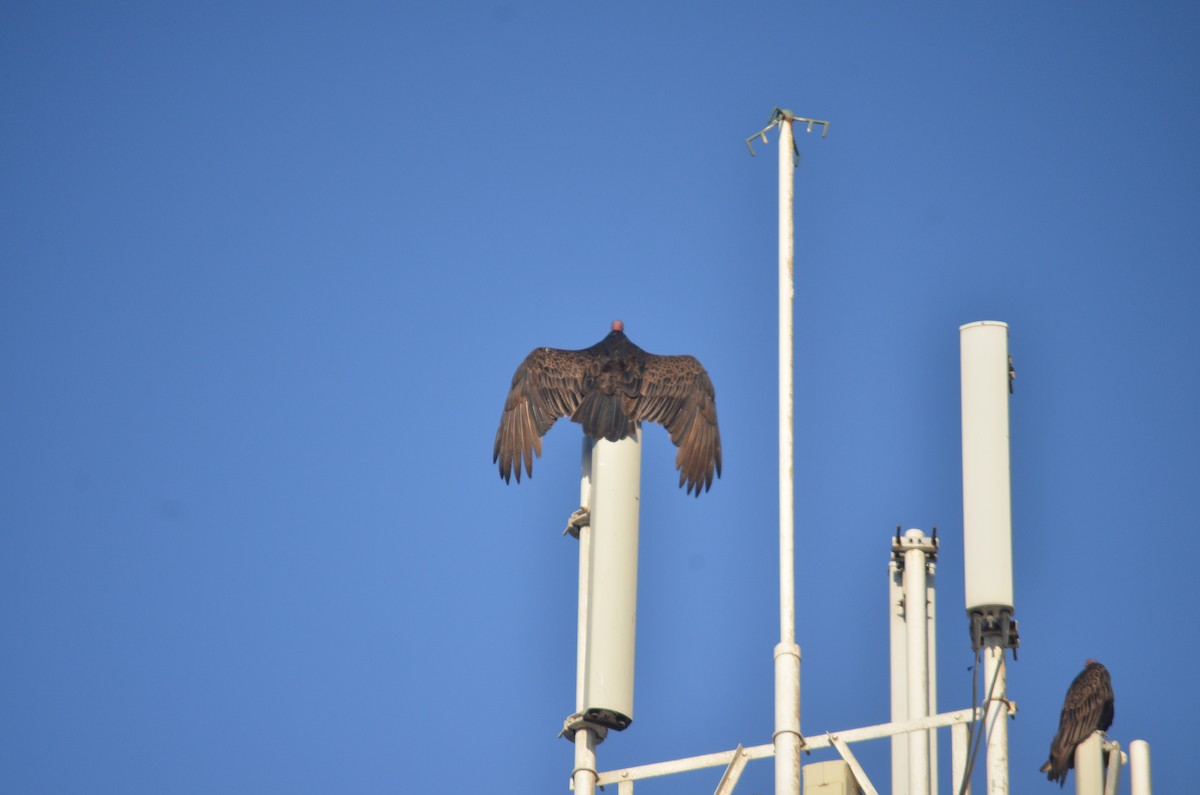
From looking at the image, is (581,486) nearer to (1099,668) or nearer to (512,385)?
(512,385)

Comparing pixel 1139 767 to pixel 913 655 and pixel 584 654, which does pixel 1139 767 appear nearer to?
pixel 913 655

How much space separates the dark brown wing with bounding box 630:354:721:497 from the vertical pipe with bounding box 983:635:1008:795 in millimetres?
4957

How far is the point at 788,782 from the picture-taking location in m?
11.7

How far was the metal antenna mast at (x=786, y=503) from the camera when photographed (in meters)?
12.0

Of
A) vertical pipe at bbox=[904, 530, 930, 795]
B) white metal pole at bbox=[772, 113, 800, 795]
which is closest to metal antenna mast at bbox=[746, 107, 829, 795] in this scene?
white metal pole at bbox=[772, 113, 800, 795]

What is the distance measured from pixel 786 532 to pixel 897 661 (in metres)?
2.56

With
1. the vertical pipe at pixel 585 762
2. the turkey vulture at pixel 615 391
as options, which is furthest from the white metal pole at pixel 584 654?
the turkey vulture at pixel 615 391

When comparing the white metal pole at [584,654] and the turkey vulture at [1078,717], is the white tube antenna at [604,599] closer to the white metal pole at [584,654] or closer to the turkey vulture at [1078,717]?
the white metal pole at [584,654]

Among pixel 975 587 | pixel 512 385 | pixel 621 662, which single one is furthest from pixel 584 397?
pixel 975 587

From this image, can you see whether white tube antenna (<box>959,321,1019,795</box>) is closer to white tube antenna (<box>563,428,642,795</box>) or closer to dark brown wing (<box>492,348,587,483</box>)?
white tube antenna (<box>563,428,642,795</box>)

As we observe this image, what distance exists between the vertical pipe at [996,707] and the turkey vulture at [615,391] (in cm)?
491

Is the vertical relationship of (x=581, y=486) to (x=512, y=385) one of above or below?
below

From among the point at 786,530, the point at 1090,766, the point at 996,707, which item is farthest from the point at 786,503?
the point at 1090,766

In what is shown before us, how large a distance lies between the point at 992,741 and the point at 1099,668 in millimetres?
4931
